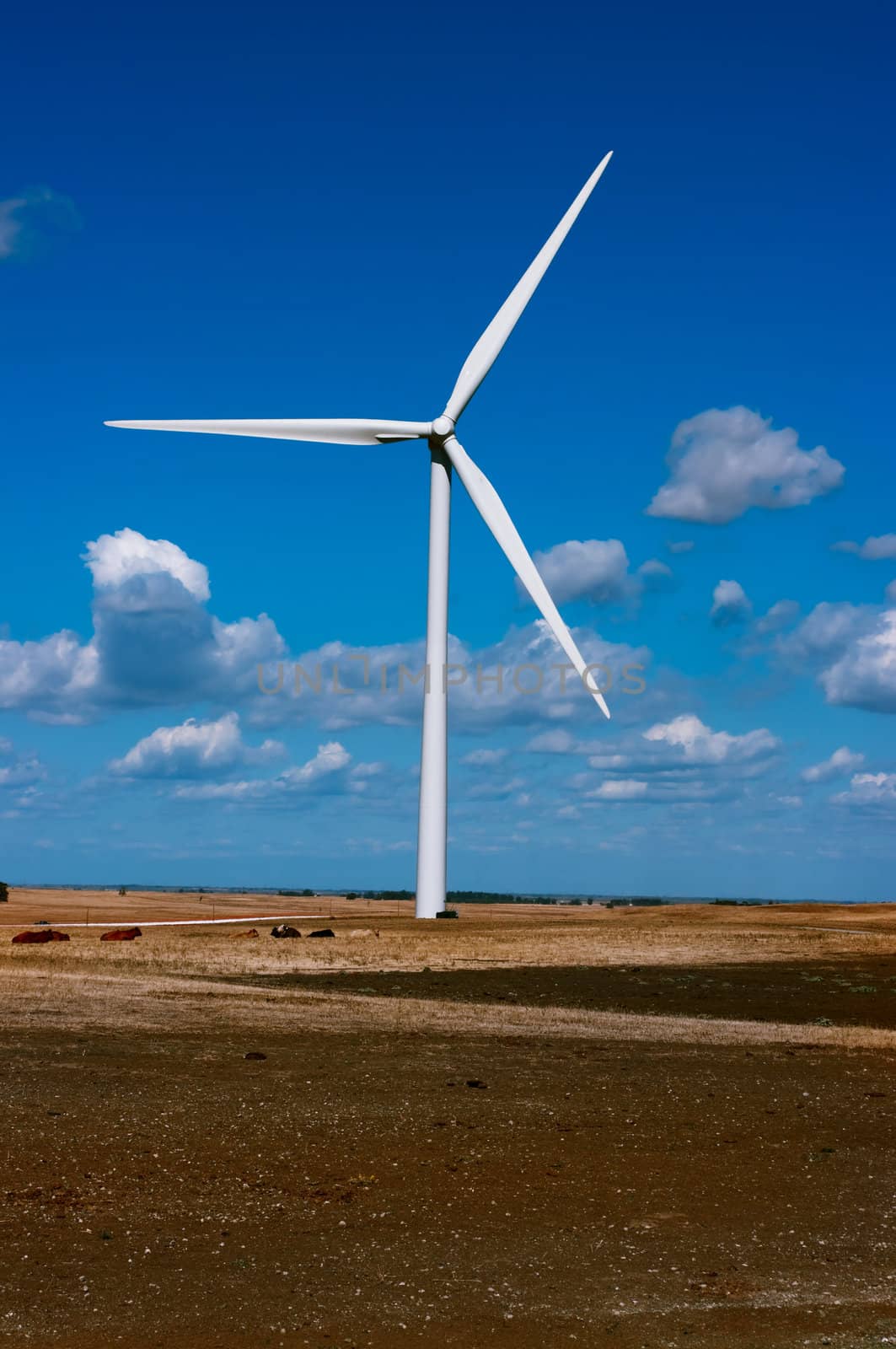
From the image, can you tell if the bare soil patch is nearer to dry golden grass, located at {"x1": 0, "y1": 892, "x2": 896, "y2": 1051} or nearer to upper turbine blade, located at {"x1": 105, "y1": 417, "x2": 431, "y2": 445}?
dry golden grass, located at {"x1": 0, "y1": 892, "x2": 896, "y2": 1051}

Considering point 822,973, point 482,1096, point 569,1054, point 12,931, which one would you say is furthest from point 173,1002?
point 12,931

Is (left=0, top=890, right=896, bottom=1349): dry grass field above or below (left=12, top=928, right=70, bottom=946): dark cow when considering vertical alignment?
→ below

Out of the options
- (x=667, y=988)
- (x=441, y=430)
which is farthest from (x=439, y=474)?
(x=667, y=988)

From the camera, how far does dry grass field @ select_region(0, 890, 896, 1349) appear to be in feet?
31.4

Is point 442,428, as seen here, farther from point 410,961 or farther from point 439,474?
point 410,961

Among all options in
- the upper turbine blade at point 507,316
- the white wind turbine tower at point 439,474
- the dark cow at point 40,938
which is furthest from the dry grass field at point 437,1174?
the upper turbine blade at point 507,316

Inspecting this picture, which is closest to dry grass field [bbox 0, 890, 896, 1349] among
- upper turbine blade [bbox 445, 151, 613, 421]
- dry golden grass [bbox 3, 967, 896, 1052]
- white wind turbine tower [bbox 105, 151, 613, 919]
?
dry golden grass [bbox 3, 967, 896, 1052]

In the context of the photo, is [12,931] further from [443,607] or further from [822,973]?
[822,973]

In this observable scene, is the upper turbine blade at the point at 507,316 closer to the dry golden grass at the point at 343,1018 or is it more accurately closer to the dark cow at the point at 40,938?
the dark cow at the point at 40,938

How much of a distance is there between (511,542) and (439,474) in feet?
18.2

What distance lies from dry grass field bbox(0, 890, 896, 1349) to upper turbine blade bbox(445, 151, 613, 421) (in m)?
38.8

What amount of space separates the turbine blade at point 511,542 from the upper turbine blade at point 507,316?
243 cm

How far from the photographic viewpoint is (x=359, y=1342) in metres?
9.00

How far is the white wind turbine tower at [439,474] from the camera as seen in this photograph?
2341 inches
